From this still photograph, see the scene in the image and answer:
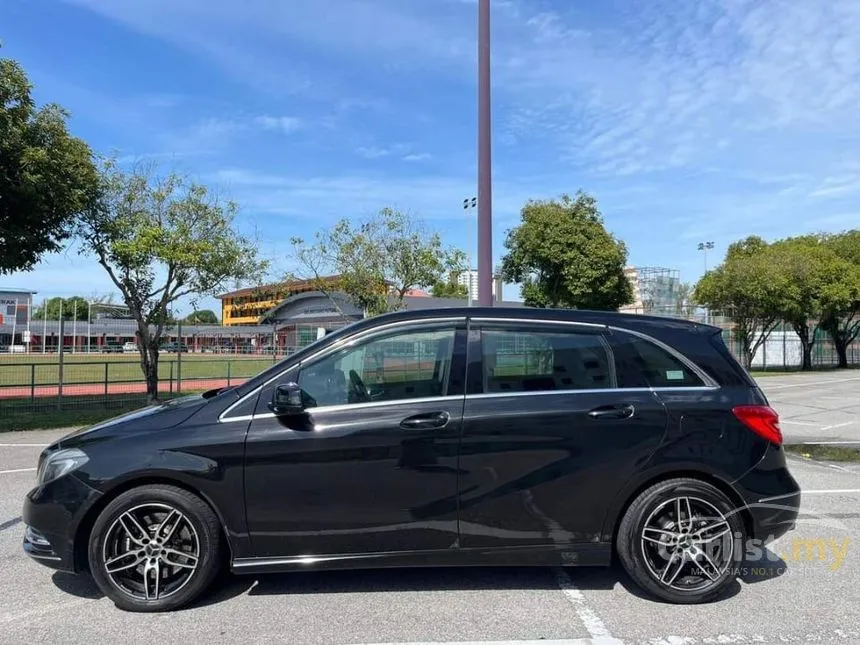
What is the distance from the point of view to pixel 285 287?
18312mm

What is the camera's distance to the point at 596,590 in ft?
14.0

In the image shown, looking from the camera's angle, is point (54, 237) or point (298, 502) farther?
point (54, 237)

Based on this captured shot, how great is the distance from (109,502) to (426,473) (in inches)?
75.9

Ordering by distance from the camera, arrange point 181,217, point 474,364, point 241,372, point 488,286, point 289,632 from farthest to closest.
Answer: point 241,372, point 181,217, point 488,286, point 474,364, point 289,632

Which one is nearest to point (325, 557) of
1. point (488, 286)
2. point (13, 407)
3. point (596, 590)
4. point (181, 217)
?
point (596, 590)

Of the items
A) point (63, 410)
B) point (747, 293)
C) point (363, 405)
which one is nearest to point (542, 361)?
point (363, 405)

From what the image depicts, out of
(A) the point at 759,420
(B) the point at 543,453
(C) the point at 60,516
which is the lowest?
(C) the point at 60,516

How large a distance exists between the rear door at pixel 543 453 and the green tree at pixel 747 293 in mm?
30245

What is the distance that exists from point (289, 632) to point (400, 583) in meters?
0.93

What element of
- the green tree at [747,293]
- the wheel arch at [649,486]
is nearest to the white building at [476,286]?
the wheel arch at [649,486]

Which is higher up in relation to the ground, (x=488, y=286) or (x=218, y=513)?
(x=488, y=286)

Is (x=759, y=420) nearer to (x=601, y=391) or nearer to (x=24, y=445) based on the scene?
(x=601, y=391)

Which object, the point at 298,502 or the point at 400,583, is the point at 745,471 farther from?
the point at 298,502

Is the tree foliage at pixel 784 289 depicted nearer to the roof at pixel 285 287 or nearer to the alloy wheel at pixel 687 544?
the roof at pixel 285 287
